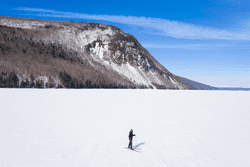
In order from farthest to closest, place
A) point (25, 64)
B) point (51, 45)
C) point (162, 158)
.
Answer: point (51, 45) < point (25, 64) < point (162, 158)

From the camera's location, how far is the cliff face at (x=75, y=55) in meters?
96.4

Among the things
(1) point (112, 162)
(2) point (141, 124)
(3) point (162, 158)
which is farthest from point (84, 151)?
(2) point (141, 124)

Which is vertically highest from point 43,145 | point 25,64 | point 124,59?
point 124,59

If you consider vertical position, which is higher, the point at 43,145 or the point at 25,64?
the point at 25,64

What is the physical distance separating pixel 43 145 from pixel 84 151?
8.34 ft

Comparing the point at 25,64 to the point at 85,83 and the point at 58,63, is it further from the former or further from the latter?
the point at 85,83

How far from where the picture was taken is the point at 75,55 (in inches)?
4707

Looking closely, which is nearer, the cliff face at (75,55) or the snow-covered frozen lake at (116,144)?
the snow-covered frozen lake at (116,144)

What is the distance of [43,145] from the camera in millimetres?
10898

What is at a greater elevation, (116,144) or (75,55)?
(75,55)

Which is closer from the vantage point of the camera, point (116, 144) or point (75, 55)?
point (116, 144)

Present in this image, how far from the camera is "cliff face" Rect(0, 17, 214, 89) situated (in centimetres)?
9638

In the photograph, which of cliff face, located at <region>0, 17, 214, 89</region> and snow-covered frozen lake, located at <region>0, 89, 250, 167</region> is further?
cliff face, located at <region>0, 17, 214, 89</region>

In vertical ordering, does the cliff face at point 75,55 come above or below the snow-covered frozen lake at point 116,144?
above
